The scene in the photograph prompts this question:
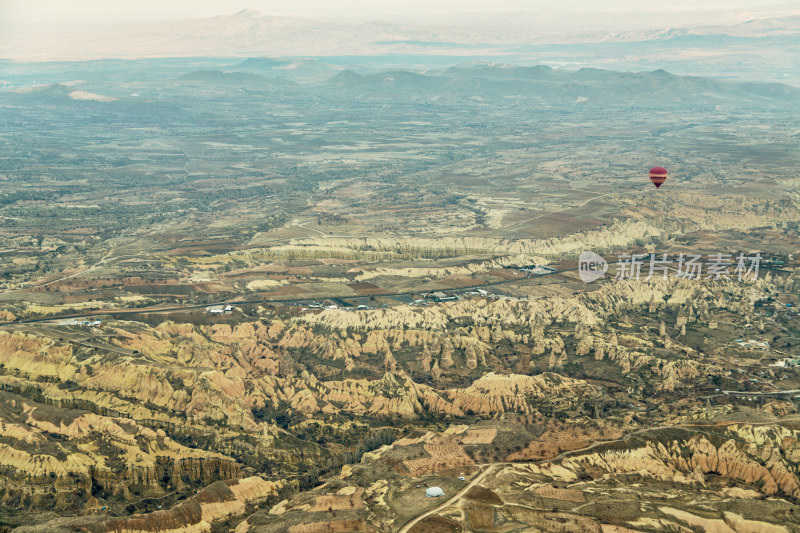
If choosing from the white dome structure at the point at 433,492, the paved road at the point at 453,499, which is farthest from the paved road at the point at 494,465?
the white dome structure at the point at 433,492

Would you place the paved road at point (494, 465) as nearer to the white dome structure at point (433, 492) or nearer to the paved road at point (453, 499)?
the paved road at point (453, 499)

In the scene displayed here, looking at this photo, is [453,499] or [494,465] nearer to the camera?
[453,499]

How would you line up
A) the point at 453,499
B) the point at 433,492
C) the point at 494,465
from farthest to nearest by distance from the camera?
the point at 494,465 → the point at 433,492 → the point at 453,499

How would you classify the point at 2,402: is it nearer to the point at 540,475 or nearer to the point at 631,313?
the point at 540,475

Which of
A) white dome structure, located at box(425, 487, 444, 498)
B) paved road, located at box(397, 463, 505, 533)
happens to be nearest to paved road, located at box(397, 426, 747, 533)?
paved road, located at box(397, 463, 505, 533)

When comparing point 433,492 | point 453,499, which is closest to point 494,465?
point 453,499

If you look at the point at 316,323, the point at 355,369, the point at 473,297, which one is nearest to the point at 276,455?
the point at 355,369

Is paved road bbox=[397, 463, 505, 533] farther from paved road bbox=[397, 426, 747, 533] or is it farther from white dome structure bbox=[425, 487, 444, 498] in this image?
white dome structure bbox=[425, 487, 444, 498]

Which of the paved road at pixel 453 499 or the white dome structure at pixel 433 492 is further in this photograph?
the white dome structure at pixel 433 492

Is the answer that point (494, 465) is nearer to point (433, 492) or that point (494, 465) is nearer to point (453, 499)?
point (453, 499)

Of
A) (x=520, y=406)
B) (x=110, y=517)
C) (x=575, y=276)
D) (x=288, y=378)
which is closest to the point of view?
(x=110, y=517)

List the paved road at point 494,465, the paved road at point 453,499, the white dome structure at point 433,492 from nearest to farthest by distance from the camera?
the paved road at point 453,499, the paved road at point 494,465, the white dome structure at point 433,492
